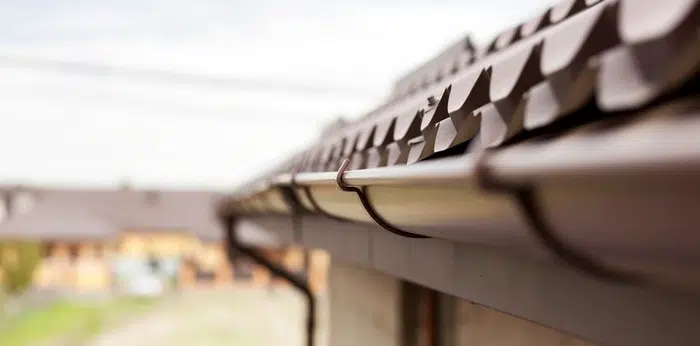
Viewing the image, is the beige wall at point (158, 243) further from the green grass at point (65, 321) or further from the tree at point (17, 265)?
the green grass at point (65, 321)

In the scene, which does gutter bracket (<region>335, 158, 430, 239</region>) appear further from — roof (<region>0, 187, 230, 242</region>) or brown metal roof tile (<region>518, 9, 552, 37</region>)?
roof (<region>0, 187, 230, 242</region>)

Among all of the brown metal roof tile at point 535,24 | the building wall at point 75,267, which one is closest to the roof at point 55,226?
the building wall at point 75,267

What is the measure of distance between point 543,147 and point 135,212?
113 feet

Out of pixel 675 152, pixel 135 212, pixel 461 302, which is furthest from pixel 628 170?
Answer: pixel 135 212

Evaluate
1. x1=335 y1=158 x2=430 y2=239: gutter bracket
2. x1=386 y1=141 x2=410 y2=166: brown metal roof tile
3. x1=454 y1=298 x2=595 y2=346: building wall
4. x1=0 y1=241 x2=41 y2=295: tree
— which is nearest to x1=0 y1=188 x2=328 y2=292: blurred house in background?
x1=0 y1=241 x2=41 y2=295: tree

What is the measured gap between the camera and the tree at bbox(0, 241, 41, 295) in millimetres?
24984

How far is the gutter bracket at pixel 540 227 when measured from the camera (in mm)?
781

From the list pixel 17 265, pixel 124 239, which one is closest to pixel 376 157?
pixel 17 265

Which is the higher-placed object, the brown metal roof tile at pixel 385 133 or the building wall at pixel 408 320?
the brown metal roof tile at pixel 385 133

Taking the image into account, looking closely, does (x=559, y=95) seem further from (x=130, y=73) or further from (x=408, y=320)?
(x=130, y=73)

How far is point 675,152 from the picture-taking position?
571mm

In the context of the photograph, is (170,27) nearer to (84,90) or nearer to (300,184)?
(84,90)

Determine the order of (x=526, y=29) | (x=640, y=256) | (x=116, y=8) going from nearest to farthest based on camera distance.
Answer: (x=640, y=256), (x=526, y=29), (x=116, y=8)

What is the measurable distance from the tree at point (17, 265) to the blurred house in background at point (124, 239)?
1549 millimetres
